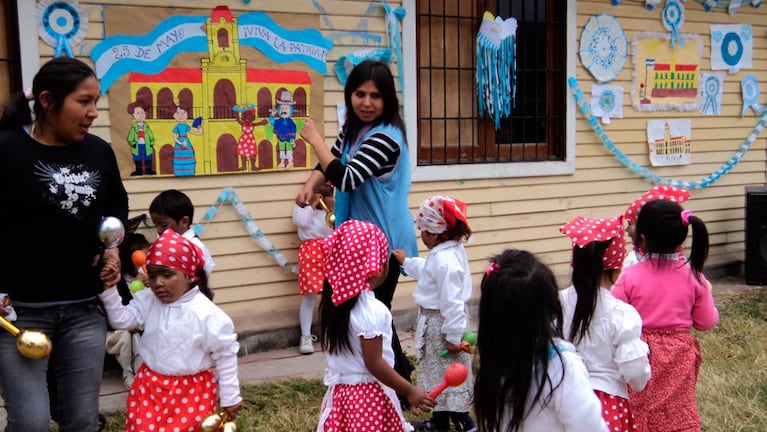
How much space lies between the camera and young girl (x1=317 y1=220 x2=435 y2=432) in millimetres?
2984

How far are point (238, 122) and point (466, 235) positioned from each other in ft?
7.68

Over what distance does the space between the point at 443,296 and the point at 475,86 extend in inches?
134

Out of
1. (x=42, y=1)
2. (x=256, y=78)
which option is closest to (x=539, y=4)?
(x=256, y=78)

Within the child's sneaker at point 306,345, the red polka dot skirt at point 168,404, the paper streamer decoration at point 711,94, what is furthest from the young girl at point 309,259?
the paper streamer decoration at point 711,94

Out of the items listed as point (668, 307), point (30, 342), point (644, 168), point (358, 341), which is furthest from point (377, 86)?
point (644, 168)

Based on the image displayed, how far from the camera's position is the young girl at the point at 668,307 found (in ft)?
11.5

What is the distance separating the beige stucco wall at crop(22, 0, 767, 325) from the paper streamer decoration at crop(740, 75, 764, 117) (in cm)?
8

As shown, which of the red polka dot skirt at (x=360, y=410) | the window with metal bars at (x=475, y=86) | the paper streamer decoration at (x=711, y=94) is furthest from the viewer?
the paper streamer decoration at (x=711, y=94)

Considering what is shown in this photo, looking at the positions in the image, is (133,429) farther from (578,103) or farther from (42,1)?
(578,103)

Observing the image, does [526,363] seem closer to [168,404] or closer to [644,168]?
[168,404]

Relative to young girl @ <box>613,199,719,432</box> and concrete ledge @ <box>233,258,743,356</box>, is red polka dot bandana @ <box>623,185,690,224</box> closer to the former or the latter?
young girl @ <box>613,199,719,432</box>

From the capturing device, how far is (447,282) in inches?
153

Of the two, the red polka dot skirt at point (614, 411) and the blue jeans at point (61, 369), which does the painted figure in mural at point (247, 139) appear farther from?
the red polka dot skirt at point (614, 411)

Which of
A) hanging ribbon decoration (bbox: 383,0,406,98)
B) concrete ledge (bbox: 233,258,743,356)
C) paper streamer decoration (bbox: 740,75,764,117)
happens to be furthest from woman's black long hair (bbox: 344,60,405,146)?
paper streamer decoration (bbox: 740,75,764,117)
